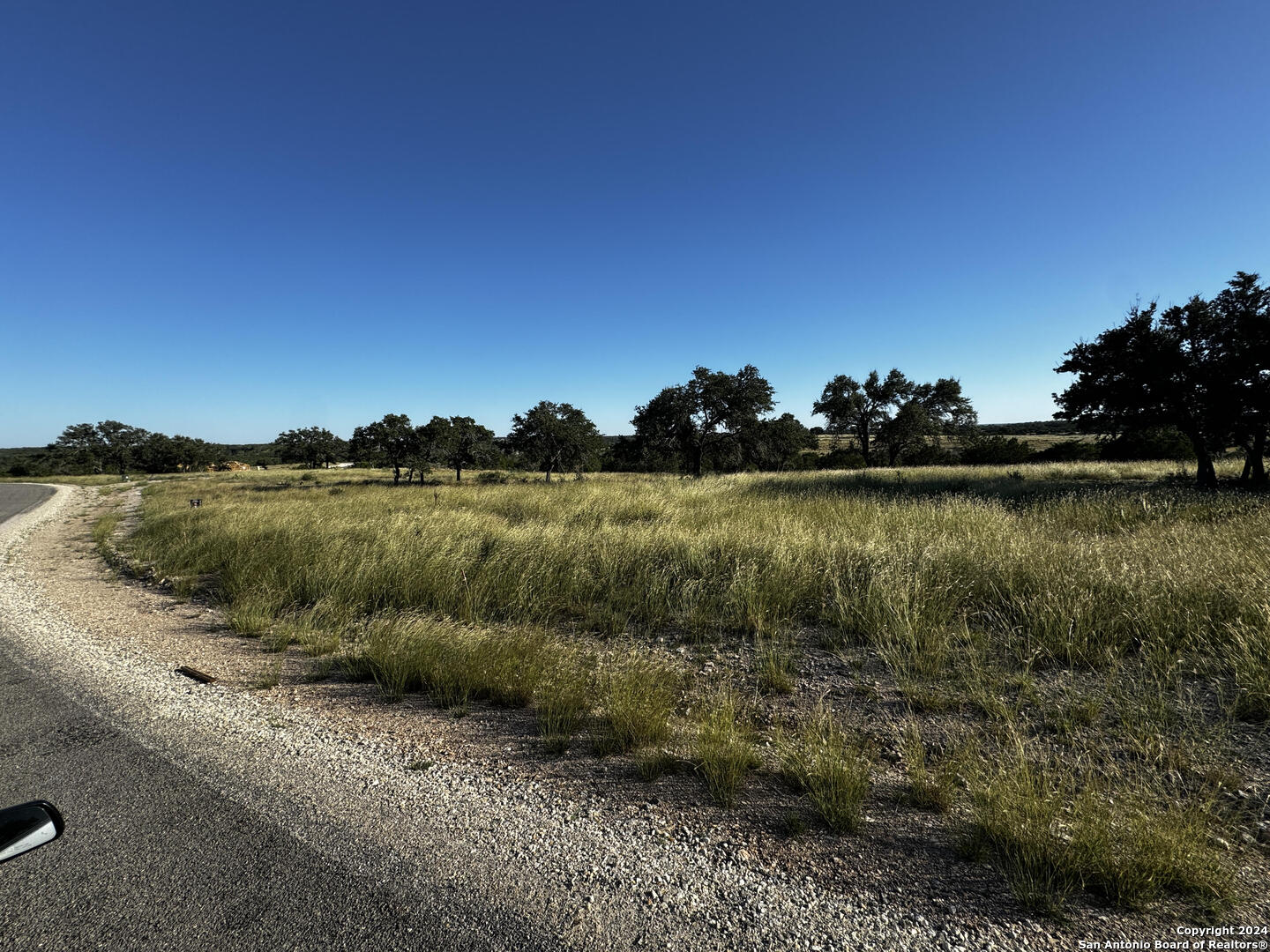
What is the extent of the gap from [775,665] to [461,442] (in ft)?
114

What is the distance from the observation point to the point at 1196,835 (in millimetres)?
2150

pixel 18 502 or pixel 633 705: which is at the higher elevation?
pixel 18 502

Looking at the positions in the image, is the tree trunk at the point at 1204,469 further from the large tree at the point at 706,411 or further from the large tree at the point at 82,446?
the large tree at the point at 82,446

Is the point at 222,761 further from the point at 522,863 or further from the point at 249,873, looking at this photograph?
the point at 522,863

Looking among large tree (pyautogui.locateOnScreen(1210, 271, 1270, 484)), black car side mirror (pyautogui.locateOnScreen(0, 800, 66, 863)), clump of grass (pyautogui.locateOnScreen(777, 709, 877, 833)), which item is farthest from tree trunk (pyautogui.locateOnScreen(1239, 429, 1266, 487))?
black car side mirror (pyautogui.locateOnScreen(0, 800, 66, 863))

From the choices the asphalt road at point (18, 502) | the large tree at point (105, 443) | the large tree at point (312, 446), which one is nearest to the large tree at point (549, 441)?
the asphalt road at point (18, 502)

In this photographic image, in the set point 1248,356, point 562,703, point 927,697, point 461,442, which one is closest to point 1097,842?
point 927,697

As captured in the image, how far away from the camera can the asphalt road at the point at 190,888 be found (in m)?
1.85

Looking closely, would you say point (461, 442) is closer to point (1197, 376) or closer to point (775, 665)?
point (775, 665)

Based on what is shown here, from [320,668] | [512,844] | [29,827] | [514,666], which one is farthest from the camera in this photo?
[320,668]

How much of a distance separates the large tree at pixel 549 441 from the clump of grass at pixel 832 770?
30.8 m

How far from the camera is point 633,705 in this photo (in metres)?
3.45

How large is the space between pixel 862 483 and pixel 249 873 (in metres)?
21.6

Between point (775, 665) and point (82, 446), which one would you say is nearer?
point (775, 665)
